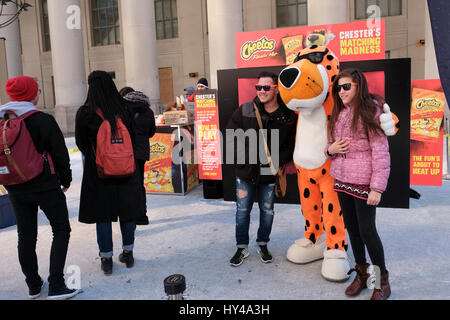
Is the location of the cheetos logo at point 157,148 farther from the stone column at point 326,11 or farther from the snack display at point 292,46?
the stone column at point 326,11

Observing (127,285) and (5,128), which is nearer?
(5,128)

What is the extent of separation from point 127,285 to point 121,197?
78 cm

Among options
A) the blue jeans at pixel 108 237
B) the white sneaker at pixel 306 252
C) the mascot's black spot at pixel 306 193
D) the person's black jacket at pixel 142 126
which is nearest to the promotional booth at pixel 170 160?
the person's black jacket at pixel 142 126

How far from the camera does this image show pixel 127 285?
3.63 meters

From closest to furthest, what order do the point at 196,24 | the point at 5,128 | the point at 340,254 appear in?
the point at 5,128 → the point at 340,254 → the point at 196,24

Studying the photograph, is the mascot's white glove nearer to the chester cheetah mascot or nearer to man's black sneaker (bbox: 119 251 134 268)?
the chester cheetah mascot

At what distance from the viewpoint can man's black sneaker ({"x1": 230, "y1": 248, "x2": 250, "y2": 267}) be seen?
12.9 feet

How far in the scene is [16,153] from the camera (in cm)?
304

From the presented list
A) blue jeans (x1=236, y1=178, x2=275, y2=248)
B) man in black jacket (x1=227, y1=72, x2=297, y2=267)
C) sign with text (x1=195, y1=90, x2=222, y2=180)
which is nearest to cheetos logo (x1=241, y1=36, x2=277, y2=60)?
sign with text (x1=195, y1=90, x2=222, y2=180)

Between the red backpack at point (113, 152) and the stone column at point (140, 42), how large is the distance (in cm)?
1328

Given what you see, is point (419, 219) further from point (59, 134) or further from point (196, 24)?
point (196, 24)

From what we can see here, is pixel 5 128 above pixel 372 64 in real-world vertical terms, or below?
below

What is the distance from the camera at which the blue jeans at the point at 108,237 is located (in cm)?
379
